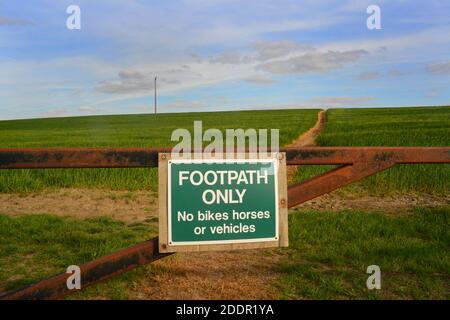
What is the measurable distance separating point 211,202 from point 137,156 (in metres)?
0.54

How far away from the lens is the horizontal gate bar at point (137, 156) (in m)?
2.56

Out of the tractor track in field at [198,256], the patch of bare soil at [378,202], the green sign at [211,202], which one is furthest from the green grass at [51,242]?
the patch of bare soil at [378,202]

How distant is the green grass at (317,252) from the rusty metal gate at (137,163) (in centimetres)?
78

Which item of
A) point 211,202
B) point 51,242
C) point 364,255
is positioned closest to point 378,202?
point 364,255

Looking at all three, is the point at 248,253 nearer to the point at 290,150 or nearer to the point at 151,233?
the point at 151,233

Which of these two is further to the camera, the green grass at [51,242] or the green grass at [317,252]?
the green grass at [51,242]

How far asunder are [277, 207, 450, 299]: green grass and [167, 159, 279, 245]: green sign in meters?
0.99

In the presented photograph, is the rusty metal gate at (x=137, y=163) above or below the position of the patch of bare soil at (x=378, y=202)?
above

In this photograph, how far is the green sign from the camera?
2.74 m

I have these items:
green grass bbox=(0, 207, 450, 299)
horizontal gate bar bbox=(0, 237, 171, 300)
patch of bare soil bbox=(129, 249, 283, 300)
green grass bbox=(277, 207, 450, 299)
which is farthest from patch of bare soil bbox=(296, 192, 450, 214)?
horizontal gate bar bbox=(0, 237, 171, 300)

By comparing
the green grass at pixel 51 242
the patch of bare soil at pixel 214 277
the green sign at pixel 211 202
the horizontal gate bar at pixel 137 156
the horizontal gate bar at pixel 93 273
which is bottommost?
the patch of bare soil at pixel 214 277

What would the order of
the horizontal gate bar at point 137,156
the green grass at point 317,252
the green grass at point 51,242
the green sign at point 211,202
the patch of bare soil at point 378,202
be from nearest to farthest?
the horizontal gate bar at point 137,156 → the green sign at point 211,202 → the green grass at point 317,252 → the green grass at point 51,242 → the patch of bare soil at point 378,202

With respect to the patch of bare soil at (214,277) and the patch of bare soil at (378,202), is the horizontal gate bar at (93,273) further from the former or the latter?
the patch of bare soil at (378,202)

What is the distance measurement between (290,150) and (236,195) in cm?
44
